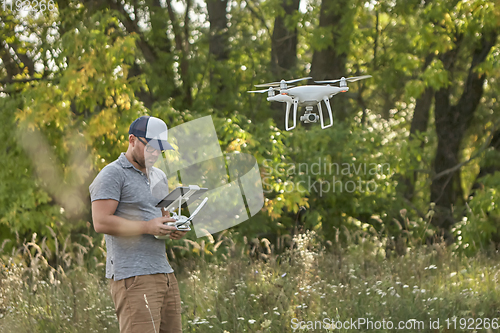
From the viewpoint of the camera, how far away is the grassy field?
4.27m

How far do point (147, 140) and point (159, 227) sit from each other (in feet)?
1.61

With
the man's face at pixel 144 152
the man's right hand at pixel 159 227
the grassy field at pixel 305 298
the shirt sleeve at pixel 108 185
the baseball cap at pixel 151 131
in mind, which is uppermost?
the baseball cap at pixel 151 131

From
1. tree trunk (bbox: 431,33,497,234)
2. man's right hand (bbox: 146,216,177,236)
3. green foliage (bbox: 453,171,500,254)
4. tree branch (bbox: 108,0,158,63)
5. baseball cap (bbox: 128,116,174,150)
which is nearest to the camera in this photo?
man's right hand (bbox: 146,216,177,236)

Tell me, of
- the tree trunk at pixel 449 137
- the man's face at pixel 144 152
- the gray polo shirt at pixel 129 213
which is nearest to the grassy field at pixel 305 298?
the gray polo shirt at pixel 129 213

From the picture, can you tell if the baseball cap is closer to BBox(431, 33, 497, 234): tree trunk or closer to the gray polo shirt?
the gray polo shirt

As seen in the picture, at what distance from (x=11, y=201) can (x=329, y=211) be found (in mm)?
4800

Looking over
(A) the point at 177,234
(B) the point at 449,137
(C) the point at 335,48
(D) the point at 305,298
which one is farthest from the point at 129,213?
(B) the point at 449,137

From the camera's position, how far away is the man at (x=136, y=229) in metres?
2.58

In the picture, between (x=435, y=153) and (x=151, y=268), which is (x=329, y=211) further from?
(x=151, y=268)

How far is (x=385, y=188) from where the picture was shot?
Answer: 26.3 feet

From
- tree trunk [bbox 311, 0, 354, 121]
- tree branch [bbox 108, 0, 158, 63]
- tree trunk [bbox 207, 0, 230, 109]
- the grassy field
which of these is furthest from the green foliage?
tree branch [bbox 108, 0, 158, 63]

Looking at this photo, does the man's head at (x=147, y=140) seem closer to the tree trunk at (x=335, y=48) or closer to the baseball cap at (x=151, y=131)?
the baseball cap at (x=151, y=131)

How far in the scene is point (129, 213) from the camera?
2703mm

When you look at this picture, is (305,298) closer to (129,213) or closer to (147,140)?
(129,213)
